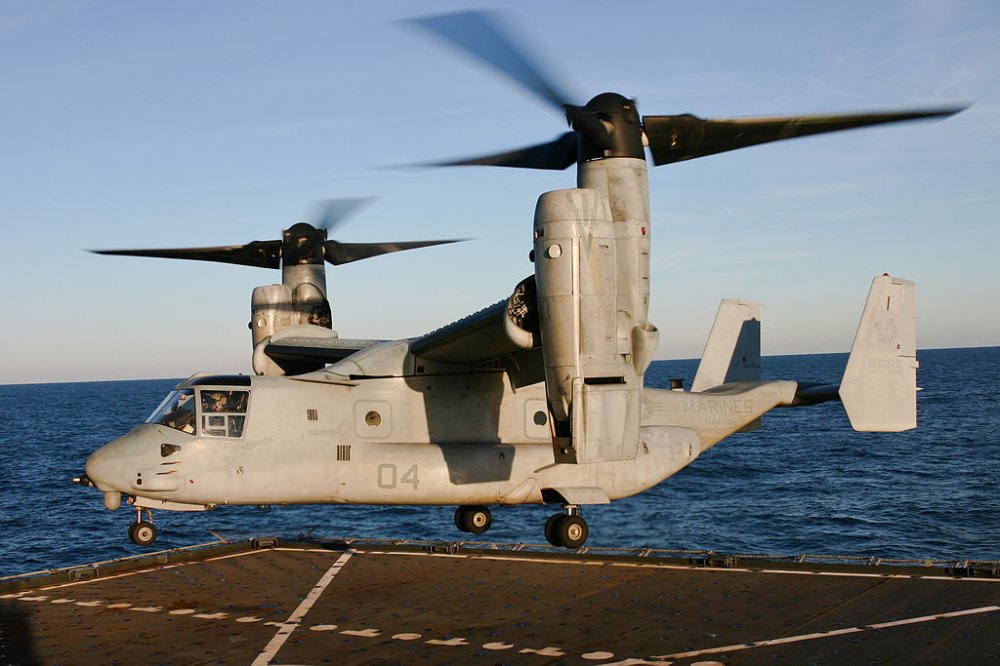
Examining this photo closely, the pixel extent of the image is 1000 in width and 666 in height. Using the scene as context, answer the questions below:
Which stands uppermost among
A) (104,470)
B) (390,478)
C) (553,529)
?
(104,470)

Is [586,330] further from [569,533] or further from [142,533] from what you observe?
[142,533]

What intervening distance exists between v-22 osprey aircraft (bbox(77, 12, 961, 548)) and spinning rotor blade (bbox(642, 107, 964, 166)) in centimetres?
3

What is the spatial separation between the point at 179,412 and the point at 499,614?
7308mm

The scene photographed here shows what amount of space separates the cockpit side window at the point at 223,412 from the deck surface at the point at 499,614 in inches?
135

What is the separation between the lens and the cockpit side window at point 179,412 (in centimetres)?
1789

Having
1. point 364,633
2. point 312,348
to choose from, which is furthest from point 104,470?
point 312,348

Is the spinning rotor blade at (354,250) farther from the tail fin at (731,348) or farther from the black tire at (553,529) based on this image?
the black tire at (553,529)

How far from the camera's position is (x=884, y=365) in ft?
70.2

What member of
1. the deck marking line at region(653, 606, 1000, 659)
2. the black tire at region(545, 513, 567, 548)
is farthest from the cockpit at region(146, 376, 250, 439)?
the deck marking line at region(653, 606, 1000, 659)

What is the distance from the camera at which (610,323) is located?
15.2m

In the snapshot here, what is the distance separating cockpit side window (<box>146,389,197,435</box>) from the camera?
17891 millimetres

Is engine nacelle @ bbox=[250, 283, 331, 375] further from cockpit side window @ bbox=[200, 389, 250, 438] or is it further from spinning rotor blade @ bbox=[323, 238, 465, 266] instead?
cockpit side window @ bbox=[200, 389, 250, 438]

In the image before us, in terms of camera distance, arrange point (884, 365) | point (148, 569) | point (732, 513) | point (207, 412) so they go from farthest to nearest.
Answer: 1. point (732, 513)
2. point (148, 569)
3. point (884, 365)
4. point (207, 412)

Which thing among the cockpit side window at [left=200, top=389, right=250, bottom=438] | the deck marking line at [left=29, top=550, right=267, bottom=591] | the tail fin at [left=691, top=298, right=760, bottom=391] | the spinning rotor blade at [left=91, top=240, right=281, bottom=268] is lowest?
the deck marking line at [left=29, top=550, right=267, bottom=591]
